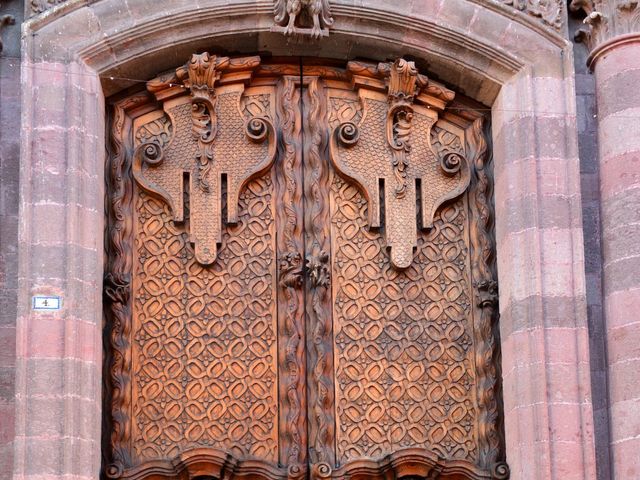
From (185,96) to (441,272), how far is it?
2.88 m

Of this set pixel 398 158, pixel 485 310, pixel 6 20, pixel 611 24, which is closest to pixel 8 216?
pixel 6 20

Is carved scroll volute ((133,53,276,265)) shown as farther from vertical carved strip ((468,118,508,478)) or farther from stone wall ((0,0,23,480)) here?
vertical carved strip ((468,118,508,478))

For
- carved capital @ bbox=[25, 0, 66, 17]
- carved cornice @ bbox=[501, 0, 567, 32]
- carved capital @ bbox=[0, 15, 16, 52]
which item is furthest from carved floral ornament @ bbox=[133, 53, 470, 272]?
carved capital @ bbox=[0, 15, 16, 52]

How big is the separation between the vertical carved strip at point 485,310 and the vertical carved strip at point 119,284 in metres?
3.14

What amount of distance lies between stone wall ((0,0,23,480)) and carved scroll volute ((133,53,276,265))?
3.91 ft

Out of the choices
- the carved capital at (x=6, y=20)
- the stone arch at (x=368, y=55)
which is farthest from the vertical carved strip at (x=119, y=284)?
the carved capital at (x=6, y=20)

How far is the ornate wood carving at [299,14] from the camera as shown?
52.0 ft

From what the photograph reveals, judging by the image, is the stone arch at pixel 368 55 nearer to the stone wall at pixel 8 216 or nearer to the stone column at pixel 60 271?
the stone column at pixel 60 271

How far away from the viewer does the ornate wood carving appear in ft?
52.0

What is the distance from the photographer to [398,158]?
16125 mm

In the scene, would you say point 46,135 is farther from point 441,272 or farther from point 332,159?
point 441,272

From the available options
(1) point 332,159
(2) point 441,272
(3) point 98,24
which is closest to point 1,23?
(3) point 98,24

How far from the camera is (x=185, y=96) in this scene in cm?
1617

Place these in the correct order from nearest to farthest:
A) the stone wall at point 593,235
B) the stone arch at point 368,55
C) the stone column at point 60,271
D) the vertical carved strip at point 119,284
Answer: the stone column at point 60,271, the stone arch at point 368,55, the stone wall at point 593,235, the vertical carved strip at point 119,284
